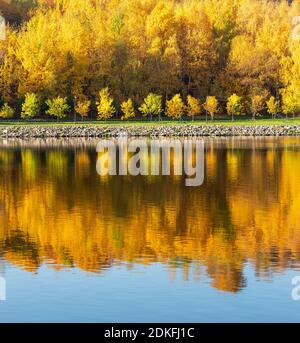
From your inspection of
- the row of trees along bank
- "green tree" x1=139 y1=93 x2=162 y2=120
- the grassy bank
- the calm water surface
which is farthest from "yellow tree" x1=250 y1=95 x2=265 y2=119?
the calm water surface

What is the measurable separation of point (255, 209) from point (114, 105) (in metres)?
52.6

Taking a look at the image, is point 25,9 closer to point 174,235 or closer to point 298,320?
point 174,235

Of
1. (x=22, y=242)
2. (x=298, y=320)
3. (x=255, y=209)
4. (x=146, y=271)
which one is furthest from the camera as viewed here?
(x=255, y=209)

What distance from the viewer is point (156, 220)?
20.7 m

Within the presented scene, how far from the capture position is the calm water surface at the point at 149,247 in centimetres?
1277

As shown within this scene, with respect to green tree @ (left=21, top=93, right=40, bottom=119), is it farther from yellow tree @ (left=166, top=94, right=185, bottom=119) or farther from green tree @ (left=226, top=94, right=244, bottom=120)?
green tree @ (left=226, top=94, right=244, bottom=120)

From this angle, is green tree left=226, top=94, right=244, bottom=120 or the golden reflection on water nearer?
the golden reflection on water

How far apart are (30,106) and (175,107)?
43.9 ft

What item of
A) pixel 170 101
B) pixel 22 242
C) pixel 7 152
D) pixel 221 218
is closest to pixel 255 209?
pixel 221 218

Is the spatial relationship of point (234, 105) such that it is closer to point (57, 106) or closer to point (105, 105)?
point (105, 105)

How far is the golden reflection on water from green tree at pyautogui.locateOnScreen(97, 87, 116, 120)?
35.8 meters

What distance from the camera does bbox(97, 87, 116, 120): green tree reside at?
71425 mm

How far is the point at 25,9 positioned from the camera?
94.8 meters

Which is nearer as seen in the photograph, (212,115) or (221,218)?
(221,218)
